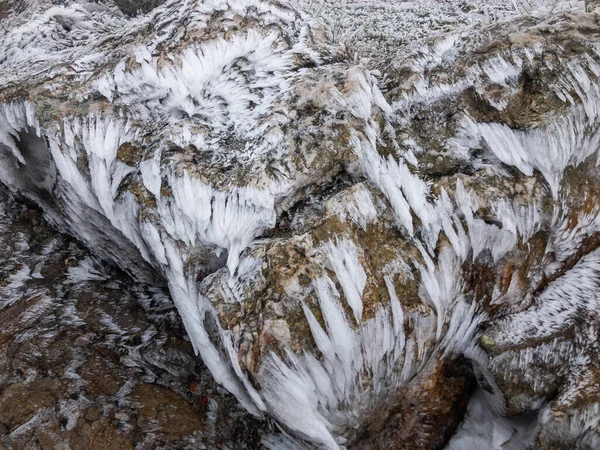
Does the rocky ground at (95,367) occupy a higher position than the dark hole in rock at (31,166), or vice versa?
the dark hole in rock at (31,166)

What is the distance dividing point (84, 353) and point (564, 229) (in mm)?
4858

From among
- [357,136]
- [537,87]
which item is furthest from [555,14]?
[357,136]

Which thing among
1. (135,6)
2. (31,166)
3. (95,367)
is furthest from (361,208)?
(135,6)

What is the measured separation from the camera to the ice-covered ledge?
326cm

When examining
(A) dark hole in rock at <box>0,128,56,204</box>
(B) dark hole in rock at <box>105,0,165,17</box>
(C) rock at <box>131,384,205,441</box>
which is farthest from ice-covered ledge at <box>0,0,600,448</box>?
(B) dark hole in rock at <box>105,0,165,17</box>

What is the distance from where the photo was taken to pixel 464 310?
A: 3.74 meters

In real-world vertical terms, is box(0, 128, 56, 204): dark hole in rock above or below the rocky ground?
above

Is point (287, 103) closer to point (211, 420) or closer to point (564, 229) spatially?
point (564, 229)

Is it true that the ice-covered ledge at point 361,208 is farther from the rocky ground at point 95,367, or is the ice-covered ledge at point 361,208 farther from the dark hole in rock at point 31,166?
the rocky ground at point 95,367

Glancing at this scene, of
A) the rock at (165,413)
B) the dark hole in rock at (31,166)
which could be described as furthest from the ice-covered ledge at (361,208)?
the rock at (165,413)

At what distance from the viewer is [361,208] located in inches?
138

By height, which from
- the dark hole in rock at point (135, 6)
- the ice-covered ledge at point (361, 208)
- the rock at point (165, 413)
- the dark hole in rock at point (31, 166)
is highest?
the dark hole in rock at point (135, 6)

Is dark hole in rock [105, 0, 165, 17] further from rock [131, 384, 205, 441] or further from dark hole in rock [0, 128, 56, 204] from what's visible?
rock [131, 384, 205, 441]

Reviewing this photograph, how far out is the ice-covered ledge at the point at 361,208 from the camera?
326 cm
